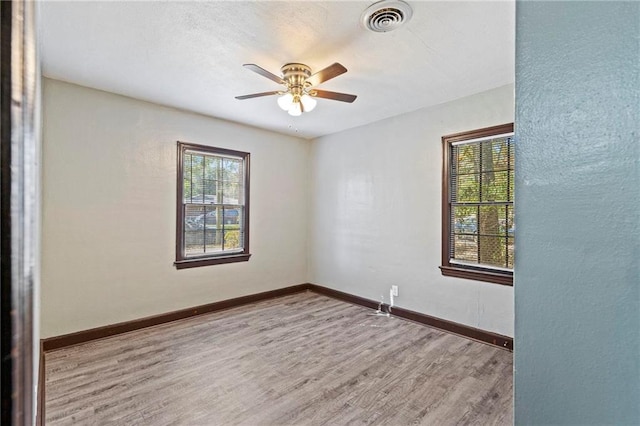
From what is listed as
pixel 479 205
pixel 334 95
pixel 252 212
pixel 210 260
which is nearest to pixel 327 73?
pixel 334 95

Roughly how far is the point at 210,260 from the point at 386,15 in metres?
3.43

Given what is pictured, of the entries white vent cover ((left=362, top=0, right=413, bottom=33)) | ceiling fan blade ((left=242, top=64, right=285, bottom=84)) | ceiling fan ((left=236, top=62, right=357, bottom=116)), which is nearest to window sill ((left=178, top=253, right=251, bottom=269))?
ceiling fan ((left=236, top=62, right=357, bottom=116))

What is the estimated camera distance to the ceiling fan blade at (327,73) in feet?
7.56

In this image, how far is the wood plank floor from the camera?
6.97ft

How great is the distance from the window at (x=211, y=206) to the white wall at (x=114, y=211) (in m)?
0.11

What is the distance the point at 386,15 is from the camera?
6.70 feet

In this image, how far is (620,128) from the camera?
1.65ft

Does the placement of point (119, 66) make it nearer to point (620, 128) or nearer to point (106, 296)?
point (106, 296)

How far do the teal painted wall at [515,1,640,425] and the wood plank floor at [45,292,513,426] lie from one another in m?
1.85

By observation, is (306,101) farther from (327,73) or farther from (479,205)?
(479,205)

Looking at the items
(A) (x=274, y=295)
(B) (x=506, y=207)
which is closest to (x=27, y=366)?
(B) (x=506, y=207)

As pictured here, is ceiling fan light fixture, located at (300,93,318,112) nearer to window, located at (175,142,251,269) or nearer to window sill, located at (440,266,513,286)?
window, located at (175,142,251,269)

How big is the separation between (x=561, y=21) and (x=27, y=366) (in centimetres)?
93

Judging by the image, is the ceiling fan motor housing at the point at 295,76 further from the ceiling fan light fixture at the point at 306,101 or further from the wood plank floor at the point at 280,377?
the wood plank floor at the point at 280,377
